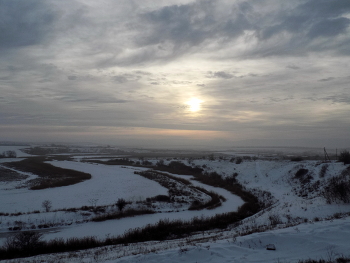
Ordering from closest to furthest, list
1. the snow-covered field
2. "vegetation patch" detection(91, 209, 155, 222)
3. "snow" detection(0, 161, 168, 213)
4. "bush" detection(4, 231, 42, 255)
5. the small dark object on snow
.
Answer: the snow-covered field, the small dark object on snow, "bush" detection(4, 231, 42, 255), "vegetation patch" detection(91, 209, 155, 222), "snow" detection(0, 161, 168, 213)

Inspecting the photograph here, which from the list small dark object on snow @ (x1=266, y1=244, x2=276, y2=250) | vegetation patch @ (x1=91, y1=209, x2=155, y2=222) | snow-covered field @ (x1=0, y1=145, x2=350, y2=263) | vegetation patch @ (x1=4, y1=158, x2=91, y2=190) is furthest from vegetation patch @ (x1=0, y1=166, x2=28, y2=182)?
small dark object on snow @ (x1=266, y1=244, x2=276, y2=250)

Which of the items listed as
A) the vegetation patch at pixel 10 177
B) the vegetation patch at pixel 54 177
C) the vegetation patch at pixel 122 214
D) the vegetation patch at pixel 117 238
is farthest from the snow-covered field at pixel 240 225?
the vegetation patch at pixel 10 177

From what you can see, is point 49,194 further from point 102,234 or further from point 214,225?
point 214,225

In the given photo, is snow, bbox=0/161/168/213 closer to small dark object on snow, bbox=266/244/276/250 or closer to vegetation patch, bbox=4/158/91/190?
vegetation patch, bbox=4/158/91/190

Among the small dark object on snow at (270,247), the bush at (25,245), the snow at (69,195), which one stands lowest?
the snow at (69,195)

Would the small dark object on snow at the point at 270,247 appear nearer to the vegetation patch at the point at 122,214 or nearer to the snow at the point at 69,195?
the vegetation patch at the point at 122,214

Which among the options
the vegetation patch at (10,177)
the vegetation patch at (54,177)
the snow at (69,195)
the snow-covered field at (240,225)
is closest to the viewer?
the snow-covered field at (240,225)

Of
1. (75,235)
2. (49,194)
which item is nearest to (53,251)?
(75,235)

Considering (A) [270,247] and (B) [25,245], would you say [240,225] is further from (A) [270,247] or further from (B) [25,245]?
(B) [25,245]
